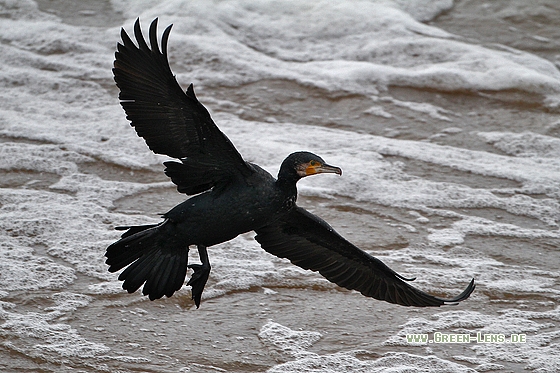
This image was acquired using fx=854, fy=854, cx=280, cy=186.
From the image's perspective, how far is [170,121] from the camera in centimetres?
373

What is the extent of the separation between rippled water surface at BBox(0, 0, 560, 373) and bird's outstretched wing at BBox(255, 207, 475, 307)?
32 centimetres

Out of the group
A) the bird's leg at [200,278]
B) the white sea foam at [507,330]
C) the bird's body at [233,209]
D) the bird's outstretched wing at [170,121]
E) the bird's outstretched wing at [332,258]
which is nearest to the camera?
the bird's outstretched wing at [170,121]

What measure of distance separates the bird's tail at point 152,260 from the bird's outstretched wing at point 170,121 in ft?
0.93

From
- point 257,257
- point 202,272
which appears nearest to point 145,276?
point 202,272

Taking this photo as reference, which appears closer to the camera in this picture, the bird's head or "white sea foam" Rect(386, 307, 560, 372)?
the bird's head

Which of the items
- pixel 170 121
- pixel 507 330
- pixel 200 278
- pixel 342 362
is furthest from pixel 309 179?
pixel 170 121

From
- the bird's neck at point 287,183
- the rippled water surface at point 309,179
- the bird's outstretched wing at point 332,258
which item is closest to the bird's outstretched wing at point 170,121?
the bird's neck at point 287,183

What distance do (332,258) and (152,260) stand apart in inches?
39.3

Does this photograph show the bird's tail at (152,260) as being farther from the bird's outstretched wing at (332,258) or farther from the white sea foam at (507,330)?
the white sea foam at (507,330)

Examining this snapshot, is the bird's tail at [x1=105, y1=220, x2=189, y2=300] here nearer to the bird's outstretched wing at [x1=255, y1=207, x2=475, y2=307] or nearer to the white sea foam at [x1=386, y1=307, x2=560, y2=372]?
the bird's outstretched wing at [x1=255, y1=207, x2=475, y2=307]

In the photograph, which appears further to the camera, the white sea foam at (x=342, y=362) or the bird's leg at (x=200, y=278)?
the white sea foam at (x=342, y=362)

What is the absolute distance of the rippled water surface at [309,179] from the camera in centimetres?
437

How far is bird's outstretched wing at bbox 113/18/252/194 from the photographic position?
11.8ft

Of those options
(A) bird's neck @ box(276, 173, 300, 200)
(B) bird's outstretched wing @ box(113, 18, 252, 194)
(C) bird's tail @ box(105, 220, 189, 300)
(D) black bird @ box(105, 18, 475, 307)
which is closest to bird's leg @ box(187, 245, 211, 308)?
(D) black bird @ box(105, 18, 475, 307)
